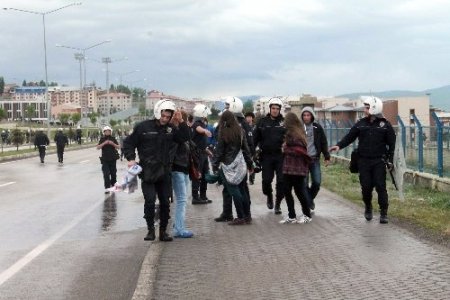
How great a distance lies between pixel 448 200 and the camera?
13.0 metres

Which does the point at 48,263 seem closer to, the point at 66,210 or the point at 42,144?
the point at 66,210

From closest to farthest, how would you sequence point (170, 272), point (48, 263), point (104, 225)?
point (170, 272), point (48, 263), point (104, 225)

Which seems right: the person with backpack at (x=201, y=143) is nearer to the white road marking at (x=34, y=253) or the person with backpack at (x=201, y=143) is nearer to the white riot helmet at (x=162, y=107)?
the white road marking at (x=34, y=253)

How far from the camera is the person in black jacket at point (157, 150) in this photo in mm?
8852

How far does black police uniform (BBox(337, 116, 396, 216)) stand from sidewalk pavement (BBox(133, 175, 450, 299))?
560 mm

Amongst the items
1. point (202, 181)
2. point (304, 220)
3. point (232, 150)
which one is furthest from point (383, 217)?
point (202, 181)

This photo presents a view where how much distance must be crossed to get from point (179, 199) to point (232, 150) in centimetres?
116

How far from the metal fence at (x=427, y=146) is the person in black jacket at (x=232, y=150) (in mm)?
6087

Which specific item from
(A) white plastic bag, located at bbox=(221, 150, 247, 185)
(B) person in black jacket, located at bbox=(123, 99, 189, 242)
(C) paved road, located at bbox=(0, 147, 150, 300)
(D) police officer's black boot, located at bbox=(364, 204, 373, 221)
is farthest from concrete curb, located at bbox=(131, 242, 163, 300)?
(D) police officer's black boot, located at bbox=(364, 204, 373, 221)

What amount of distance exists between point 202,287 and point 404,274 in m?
1.91

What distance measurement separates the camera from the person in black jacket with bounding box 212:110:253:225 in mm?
10094

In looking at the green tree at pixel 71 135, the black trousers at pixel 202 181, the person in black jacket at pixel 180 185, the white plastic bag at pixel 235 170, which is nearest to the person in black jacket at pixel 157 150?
the person in black jacket at pixel 180 185

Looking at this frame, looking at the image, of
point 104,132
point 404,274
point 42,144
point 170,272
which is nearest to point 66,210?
point 104,132

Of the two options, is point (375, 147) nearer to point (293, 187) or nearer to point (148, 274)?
point (293, 187)
